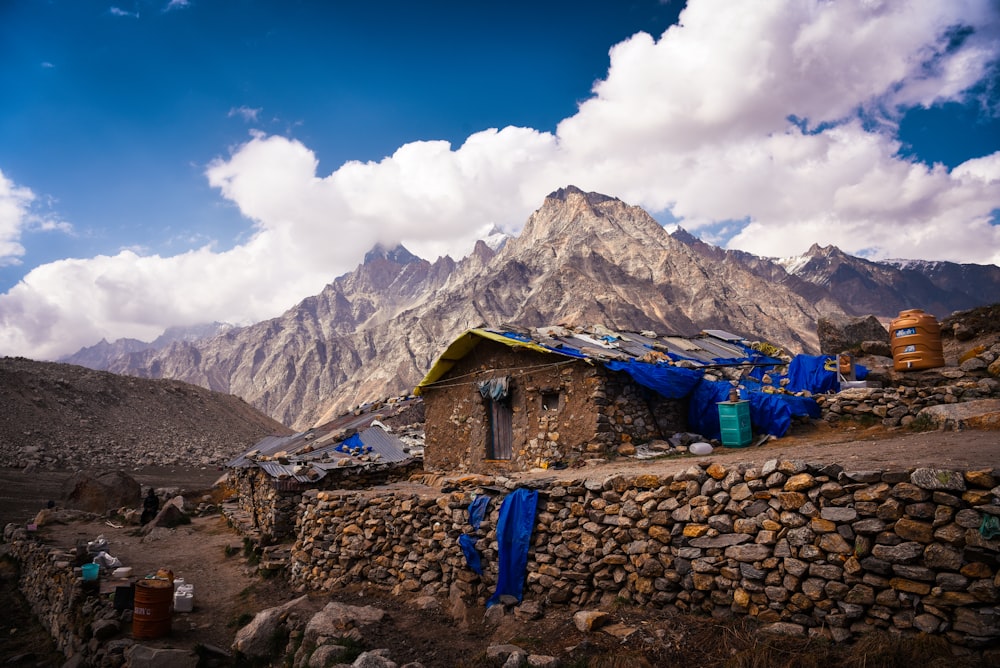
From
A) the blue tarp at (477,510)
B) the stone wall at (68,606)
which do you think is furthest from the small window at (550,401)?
the stone wall at (68,606)

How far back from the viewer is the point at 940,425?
7855 millimetres

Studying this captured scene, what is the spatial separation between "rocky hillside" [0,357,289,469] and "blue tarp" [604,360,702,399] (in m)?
35.1

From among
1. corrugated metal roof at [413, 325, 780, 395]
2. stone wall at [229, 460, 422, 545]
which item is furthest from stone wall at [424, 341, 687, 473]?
stone wall at [229, 460, 422, 545]

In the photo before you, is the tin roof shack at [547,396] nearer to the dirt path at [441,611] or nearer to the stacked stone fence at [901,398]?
the dirt path at [441,611]

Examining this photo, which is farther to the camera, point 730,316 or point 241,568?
point 730,316

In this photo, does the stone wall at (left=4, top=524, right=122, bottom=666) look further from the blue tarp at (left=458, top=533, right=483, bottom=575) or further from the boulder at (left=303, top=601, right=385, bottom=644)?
the blue tarp at (left=458, top=533, right=483, bottom=575)

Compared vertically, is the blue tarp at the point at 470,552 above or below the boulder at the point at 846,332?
below

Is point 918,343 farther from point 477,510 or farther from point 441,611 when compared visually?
point 441,611

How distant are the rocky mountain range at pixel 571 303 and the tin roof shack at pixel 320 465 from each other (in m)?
53.4

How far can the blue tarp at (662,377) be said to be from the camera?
11.0m

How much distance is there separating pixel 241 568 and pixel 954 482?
1366 centimetres

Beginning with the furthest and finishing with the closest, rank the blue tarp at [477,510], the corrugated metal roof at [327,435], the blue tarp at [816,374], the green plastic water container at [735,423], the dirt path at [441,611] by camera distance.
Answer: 1. the corrugated metal roof at [327,435]
2. the blue tarp at [816,374]
3. the green plastic water container at [735,423]
4. the blue tarp at [477,510]
5. the dirt path at [441,611]

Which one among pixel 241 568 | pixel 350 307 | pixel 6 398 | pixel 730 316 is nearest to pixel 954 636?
pixel 241 568

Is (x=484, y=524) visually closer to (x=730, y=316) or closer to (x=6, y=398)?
(x=6, y=398)
